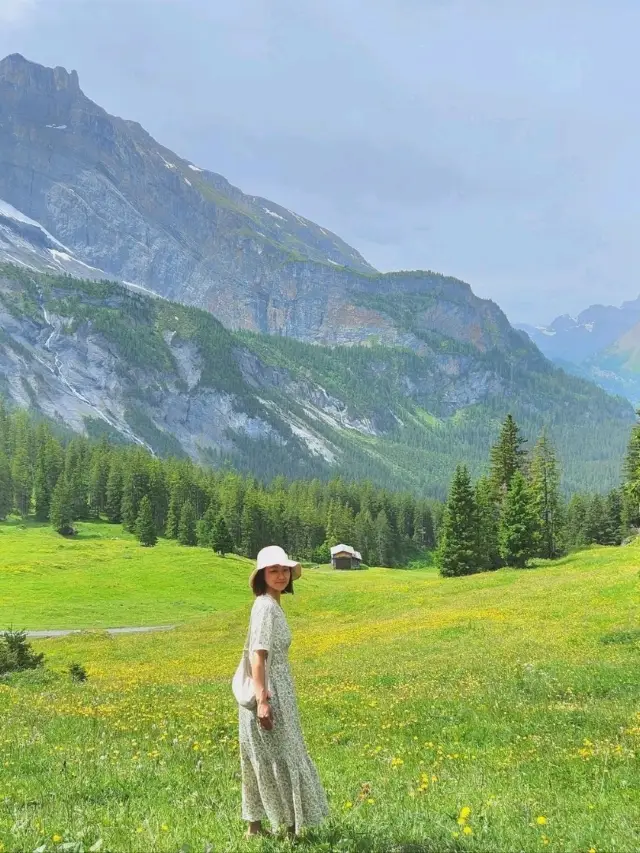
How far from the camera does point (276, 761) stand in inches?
263

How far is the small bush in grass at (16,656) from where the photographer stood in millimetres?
23453

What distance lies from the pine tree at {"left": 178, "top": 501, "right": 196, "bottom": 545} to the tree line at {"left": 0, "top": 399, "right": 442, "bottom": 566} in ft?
0.67

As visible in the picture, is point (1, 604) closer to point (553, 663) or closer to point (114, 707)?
point (114, 707)

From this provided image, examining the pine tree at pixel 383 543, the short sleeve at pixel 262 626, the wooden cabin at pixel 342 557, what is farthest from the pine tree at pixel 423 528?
the short sleeve at pixel 262 626

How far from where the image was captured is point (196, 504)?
147 metres

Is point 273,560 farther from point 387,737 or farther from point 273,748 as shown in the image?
point 387,737

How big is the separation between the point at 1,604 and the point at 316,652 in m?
37.9

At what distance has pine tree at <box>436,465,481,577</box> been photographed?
71000mm

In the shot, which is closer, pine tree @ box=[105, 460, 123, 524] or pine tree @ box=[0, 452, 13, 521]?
pine tree @ box=[0, 452, 13, 521]

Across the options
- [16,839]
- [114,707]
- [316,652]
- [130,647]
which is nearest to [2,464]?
[130,647]

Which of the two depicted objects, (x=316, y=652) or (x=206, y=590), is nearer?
(x=316, y=652)

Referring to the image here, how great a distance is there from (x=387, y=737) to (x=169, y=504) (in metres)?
130

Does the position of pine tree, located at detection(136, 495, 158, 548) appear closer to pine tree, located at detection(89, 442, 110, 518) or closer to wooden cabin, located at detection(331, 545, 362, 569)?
pine tree, located at detection(89, 442, 110, 518)

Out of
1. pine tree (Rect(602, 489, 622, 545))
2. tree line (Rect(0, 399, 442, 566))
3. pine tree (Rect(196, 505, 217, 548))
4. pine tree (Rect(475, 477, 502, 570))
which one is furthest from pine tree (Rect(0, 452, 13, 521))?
pine tree (Rect(602, 489, 622, 545))
